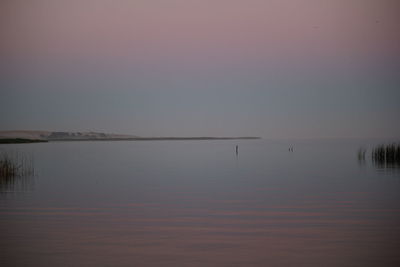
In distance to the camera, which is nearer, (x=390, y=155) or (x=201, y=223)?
(x=201, y=223)

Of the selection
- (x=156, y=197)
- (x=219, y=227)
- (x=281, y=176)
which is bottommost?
(x=219, y=227)

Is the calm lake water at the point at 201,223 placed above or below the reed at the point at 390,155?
below

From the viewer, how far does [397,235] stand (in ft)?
42.2

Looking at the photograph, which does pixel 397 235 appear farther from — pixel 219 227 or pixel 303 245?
pixel 219 227

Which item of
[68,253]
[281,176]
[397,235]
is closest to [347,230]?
[397,235]

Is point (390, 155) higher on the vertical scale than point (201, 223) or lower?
higher

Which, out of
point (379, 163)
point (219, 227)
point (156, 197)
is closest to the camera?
point (219, 227)

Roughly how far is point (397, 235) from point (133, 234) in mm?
6425

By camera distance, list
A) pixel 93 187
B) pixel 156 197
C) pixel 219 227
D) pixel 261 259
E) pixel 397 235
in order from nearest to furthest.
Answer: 1. pixel 261 259
2. pixel 397 235
3. pixel 219 227
4. pixel 156 197
5. pixel 93 187

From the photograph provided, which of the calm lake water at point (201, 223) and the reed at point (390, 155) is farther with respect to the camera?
the reed at point (390, 155)

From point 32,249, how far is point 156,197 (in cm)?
914

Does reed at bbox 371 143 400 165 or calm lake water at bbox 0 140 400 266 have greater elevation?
reed at bbox 371 143 400 165

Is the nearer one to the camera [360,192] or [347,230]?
[347,230]

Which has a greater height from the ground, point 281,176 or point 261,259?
point 281,176
